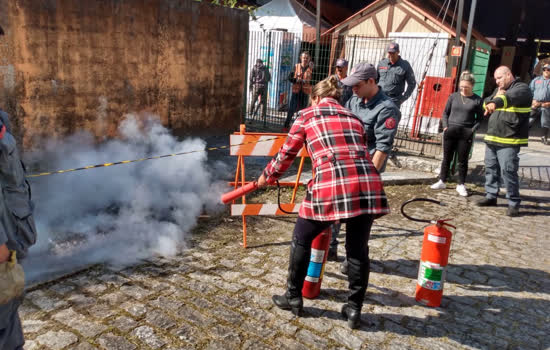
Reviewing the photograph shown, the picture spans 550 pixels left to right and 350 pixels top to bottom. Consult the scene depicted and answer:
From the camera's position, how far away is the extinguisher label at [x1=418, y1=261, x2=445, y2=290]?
384 cm

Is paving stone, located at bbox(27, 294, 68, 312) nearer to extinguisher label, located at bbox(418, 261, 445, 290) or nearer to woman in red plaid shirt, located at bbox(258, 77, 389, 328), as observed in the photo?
woman in red plaid shirt, located at bbox(258, 77, 389, 328)

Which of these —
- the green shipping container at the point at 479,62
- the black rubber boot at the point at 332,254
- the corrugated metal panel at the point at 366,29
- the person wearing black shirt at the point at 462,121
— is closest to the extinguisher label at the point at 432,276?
the black rubber boot at the point at 332,254

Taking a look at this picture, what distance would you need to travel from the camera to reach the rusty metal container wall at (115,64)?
652cm

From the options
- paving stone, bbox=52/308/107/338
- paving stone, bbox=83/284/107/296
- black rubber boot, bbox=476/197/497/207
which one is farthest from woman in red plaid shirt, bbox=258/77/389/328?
black rubber boot, bbox=476/197/497/207

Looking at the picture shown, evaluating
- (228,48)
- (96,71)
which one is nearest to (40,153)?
(96,71)

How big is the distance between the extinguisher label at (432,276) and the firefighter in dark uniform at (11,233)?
10.1 feet

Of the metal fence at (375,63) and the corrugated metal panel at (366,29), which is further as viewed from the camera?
the corrugated metal panel at (366,29)

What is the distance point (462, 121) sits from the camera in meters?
7.17

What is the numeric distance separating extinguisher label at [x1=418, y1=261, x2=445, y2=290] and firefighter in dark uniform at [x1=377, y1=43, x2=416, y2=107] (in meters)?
4.74

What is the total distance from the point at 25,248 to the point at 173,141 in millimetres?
6470

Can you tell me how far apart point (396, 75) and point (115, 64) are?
504 cm

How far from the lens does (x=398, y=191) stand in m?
7.62

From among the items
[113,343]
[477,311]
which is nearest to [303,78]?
[477,311]

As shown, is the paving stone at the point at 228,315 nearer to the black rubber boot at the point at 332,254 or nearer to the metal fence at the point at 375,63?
the black rubber boot at the point at 332,254
